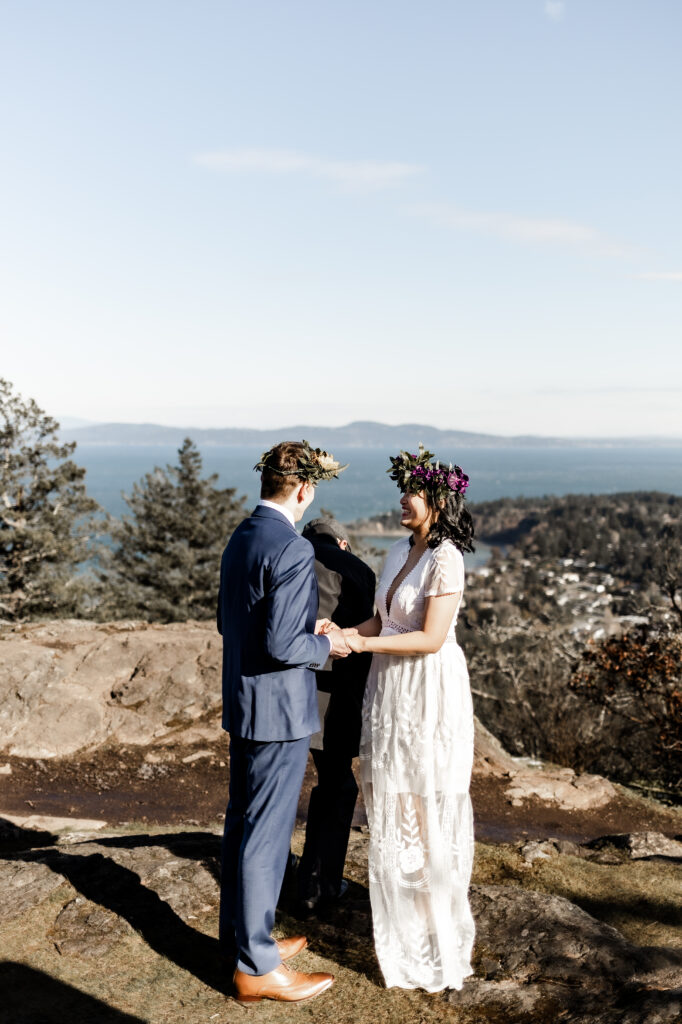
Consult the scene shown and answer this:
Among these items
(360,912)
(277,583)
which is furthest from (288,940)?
(277,583)

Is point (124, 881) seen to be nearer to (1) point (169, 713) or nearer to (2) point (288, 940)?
(2) point (288, 940)

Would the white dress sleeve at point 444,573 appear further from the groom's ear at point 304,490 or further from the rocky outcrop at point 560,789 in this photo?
the rocky outcrop at point 560,789

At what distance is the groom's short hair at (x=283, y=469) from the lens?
3.29m

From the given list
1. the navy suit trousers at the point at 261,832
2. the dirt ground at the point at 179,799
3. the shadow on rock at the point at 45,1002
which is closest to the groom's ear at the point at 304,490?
Answer: the navy suit trousers at the point at 261,832

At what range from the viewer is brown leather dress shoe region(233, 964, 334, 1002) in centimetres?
330

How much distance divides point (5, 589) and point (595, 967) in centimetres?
2114

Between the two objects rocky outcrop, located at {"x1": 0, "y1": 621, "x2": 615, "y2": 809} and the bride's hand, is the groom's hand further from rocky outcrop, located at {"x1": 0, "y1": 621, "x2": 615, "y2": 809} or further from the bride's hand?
rocky outcrop, located at {"x1": 0, "y1": 621, "x2": 615, "y2": 809}

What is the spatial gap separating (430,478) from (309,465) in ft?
2.04

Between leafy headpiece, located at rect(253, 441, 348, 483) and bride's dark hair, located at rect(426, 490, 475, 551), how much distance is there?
52 centimetres

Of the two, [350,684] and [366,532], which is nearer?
[350,684]

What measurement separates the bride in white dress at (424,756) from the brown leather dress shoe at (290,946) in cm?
45

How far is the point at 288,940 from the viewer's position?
3707 mm

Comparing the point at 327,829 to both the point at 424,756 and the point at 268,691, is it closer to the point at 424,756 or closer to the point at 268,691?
the point at 424,756

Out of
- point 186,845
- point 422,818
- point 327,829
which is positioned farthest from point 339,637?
point 186,845
